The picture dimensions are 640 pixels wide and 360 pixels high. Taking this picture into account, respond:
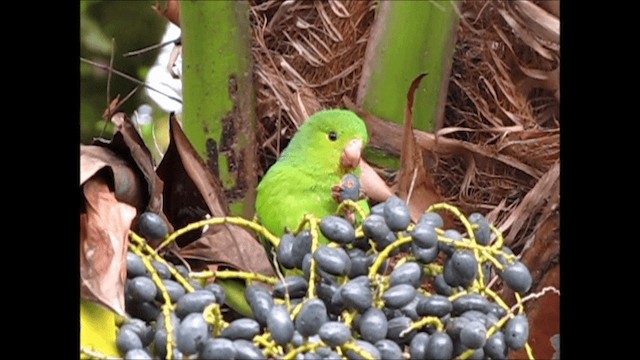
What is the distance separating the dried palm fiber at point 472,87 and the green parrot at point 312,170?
2cm

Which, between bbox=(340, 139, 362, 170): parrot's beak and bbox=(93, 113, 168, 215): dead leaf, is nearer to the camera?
bbox=(93, 113, 168, 215): dead leaf

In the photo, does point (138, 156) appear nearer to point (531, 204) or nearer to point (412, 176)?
point (412, 176)

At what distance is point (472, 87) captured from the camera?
40.6 inches

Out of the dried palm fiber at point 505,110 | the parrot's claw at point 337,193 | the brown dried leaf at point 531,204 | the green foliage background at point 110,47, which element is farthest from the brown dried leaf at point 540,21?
A: the green foliage background at point 110,47

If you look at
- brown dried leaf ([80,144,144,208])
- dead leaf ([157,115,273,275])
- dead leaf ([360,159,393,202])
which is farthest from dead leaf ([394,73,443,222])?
brown dried leaf ([80,144,144,208])

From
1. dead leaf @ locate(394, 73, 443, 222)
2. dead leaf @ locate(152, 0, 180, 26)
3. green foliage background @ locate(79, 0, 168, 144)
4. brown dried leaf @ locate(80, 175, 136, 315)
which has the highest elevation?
dead leaf @ locate(152, 0, 180, 26)

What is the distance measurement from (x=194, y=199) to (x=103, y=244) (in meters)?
0.15

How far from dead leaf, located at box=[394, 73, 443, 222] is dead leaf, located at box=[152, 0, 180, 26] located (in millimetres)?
248

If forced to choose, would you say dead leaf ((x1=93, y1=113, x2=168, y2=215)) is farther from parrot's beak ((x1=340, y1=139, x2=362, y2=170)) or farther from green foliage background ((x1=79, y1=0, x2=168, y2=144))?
parrot's beak ((x1=340, y1=139, x2=362, y2=170))

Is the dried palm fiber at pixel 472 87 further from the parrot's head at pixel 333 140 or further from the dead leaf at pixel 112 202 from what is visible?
the dead leaf at pixel 112 202

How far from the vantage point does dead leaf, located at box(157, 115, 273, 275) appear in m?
0.91

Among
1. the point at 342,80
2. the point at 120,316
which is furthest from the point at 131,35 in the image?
the point at 120,316

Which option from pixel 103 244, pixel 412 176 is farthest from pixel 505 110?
pixel 103 244

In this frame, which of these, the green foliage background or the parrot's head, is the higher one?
the green foliage background
